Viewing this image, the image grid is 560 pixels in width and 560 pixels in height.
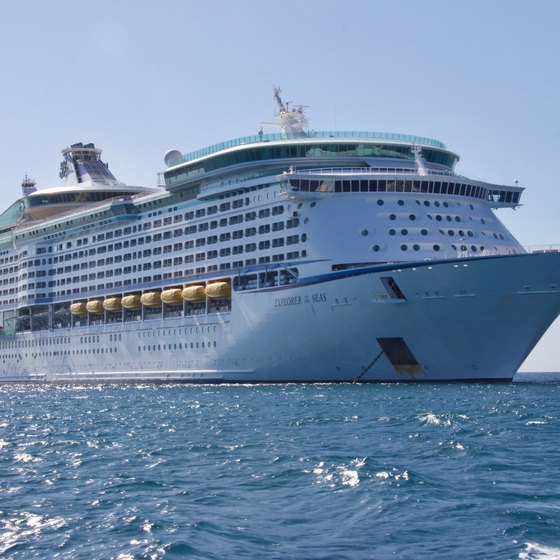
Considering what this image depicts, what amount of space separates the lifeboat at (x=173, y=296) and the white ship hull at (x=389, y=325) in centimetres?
274

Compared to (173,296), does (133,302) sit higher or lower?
lower

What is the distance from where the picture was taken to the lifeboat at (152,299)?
2315 inches

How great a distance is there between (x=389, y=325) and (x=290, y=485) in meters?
25.8

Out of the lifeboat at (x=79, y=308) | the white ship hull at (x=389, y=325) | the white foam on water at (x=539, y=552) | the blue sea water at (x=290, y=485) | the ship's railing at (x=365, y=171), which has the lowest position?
the white foam on water at (x=539, y=552)

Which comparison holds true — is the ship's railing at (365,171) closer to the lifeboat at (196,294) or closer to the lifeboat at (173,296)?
the lifeboat at (196,294)

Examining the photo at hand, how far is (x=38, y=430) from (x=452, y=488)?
16.6 m

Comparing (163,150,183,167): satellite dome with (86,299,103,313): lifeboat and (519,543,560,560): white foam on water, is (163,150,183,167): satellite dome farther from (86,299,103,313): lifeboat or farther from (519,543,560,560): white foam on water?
(519,543,560,560): white foam on water

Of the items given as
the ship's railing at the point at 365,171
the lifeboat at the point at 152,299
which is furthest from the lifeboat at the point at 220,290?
the ship's railing at the point at 365,171

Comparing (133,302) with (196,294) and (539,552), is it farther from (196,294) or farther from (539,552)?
(539,552)

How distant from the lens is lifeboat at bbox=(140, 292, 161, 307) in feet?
193

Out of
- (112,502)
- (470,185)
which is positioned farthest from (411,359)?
(112,502)

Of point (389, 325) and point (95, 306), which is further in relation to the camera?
point (95, 306)

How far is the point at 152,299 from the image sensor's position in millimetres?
58844

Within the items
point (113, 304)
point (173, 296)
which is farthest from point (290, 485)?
point (113, 304)
